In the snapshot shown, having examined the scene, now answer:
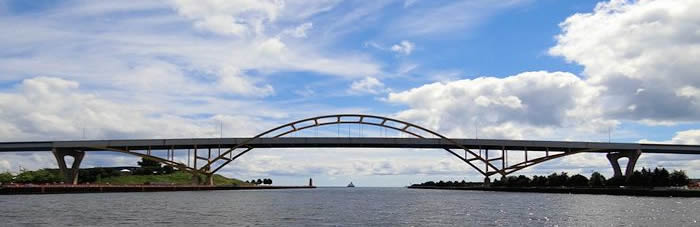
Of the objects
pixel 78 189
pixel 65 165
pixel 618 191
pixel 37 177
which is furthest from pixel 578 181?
pixel 37 177

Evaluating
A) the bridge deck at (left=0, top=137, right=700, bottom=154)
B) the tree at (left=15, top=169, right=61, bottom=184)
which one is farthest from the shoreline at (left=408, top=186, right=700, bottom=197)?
the tree at (left=15, top=169, right=61, bottom=184)

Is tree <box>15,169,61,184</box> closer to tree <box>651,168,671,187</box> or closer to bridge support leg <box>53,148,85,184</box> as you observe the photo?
bridge support leg <box>53,148,85,184</box>

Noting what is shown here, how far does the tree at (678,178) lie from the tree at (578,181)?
90.3 ft

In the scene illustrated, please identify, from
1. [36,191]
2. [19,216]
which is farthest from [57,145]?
[19,216]

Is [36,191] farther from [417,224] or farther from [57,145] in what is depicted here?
[417,224]

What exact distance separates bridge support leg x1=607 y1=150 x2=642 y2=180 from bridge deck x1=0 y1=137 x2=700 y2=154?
1.67 metres

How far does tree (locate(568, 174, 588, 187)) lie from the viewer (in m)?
140

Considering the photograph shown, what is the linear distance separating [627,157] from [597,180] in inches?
1075

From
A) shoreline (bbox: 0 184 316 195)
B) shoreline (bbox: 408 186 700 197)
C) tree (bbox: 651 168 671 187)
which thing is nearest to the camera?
shoreline (bbox: 408 186 700 197)

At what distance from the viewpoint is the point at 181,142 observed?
514 ft

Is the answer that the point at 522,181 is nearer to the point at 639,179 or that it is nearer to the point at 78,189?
the point at 639,179

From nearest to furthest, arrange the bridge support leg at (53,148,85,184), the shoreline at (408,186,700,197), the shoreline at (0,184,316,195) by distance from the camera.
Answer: the shoreline at (408,186,700,197) → the shoreline at (0,184,316,195) → the bridge support leg at (53,148,85,184)

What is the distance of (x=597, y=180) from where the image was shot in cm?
13400

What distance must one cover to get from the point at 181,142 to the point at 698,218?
407ft
